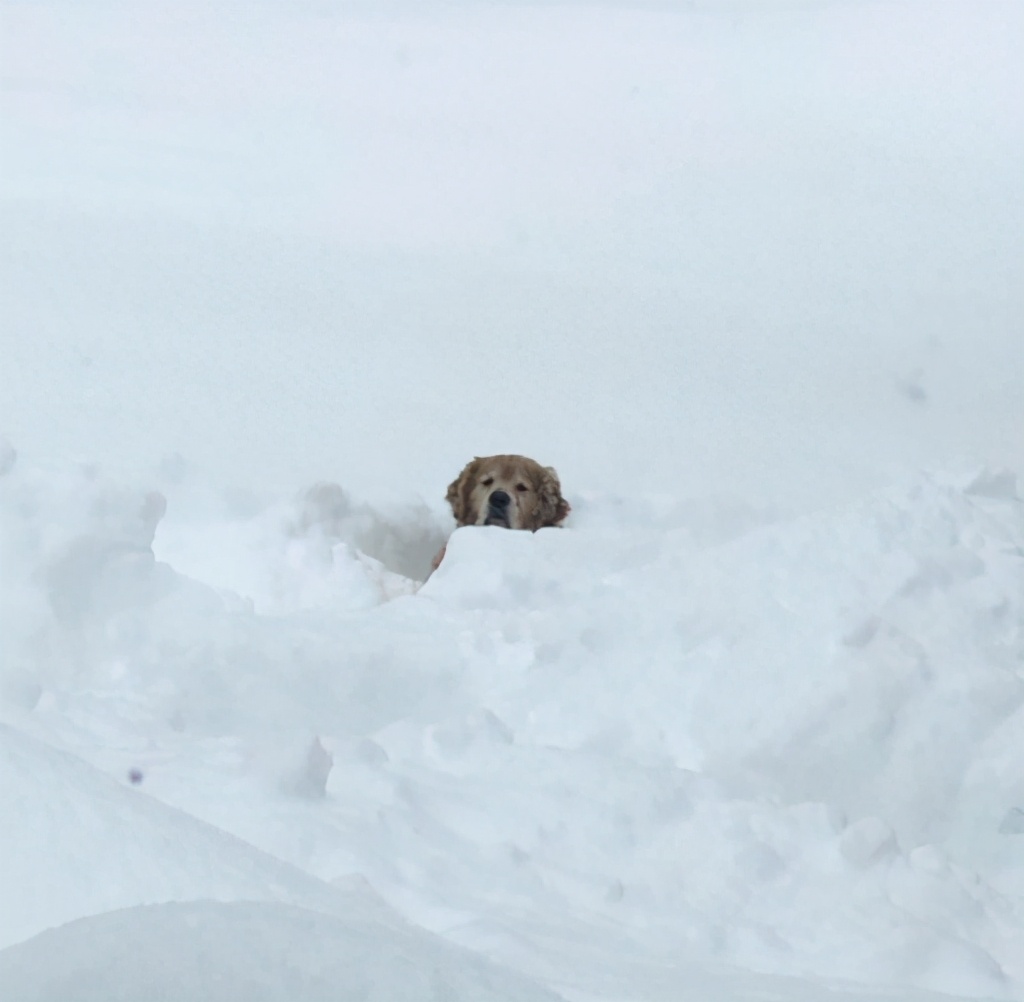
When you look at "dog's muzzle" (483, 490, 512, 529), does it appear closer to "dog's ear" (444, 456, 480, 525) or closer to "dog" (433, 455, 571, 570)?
"dog" (433, 455, 571, 570)

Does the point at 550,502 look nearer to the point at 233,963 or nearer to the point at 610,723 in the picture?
the point at 610,723

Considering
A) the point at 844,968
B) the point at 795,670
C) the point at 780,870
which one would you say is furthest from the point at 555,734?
the point at 844,968

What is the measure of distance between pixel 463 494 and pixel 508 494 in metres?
0.31

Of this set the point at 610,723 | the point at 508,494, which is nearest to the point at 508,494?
the point at 508,494

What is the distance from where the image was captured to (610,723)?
3.16 meters

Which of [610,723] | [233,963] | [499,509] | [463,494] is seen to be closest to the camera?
[233,963]

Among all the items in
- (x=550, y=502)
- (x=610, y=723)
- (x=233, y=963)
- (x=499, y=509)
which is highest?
(x=550, y=502)

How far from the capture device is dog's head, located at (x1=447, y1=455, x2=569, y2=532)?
238 inches

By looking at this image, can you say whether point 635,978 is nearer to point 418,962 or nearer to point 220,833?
point 418,962

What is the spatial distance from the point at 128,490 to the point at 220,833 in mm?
1920

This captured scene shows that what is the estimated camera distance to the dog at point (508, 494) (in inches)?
238

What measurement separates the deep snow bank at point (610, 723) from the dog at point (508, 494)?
144 centimetres

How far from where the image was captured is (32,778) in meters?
1.71

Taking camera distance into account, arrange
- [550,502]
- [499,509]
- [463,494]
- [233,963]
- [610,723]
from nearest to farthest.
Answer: [233,963], [610,723], [499,509], [550,502], [463,494]
